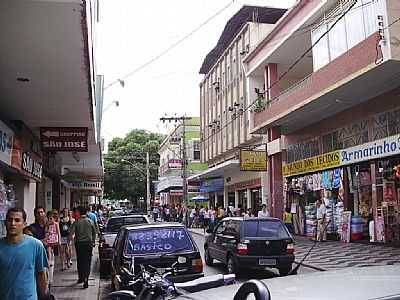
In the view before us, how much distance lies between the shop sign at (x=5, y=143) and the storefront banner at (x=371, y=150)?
12631mm

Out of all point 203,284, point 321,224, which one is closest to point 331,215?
point 321,224

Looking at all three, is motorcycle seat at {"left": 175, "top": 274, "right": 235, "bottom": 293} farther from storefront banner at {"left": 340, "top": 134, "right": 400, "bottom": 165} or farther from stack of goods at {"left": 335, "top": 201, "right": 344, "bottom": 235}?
stack of goods at {"left": 335, "top": 201, "right": 344, "bottom": 235}

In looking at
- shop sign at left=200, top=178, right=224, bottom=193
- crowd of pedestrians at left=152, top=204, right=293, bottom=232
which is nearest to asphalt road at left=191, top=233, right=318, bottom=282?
crowd of pedestrians at left=152, top=204, right=293, bottom=232

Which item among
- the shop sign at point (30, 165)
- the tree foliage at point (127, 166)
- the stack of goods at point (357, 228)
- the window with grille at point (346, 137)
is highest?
the tree foliage at point (127, 166)

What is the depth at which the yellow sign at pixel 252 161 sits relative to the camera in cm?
2864

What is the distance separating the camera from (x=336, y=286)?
263cm

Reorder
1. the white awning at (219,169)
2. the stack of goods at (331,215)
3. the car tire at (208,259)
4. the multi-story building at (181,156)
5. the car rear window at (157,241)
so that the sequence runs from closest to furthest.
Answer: the car rear window at (157,241) → the car tire at (208,259) → the stack of goods at (331,215) → the white awning at (219,169) → the multi-story building at (181,156)

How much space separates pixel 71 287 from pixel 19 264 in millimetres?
6995

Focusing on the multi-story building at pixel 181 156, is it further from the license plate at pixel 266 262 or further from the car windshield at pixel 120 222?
the license plate at pixel 266 262

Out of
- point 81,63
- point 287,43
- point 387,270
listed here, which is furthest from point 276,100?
point 387,270

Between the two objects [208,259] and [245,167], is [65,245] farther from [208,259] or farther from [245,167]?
[245,167]

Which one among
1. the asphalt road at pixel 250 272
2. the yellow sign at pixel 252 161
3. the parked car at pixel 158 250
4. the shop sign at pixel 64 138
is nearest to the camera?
the parked car at pixel 158 250

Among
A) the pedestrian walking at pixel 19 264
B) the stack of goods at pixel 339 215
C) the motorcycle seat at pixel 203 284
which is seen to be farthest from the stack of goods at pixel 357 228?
the motorcycle seat at pixel 203 284

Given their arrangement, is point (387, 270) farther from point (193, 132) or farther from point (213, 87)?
point (193, 132)
